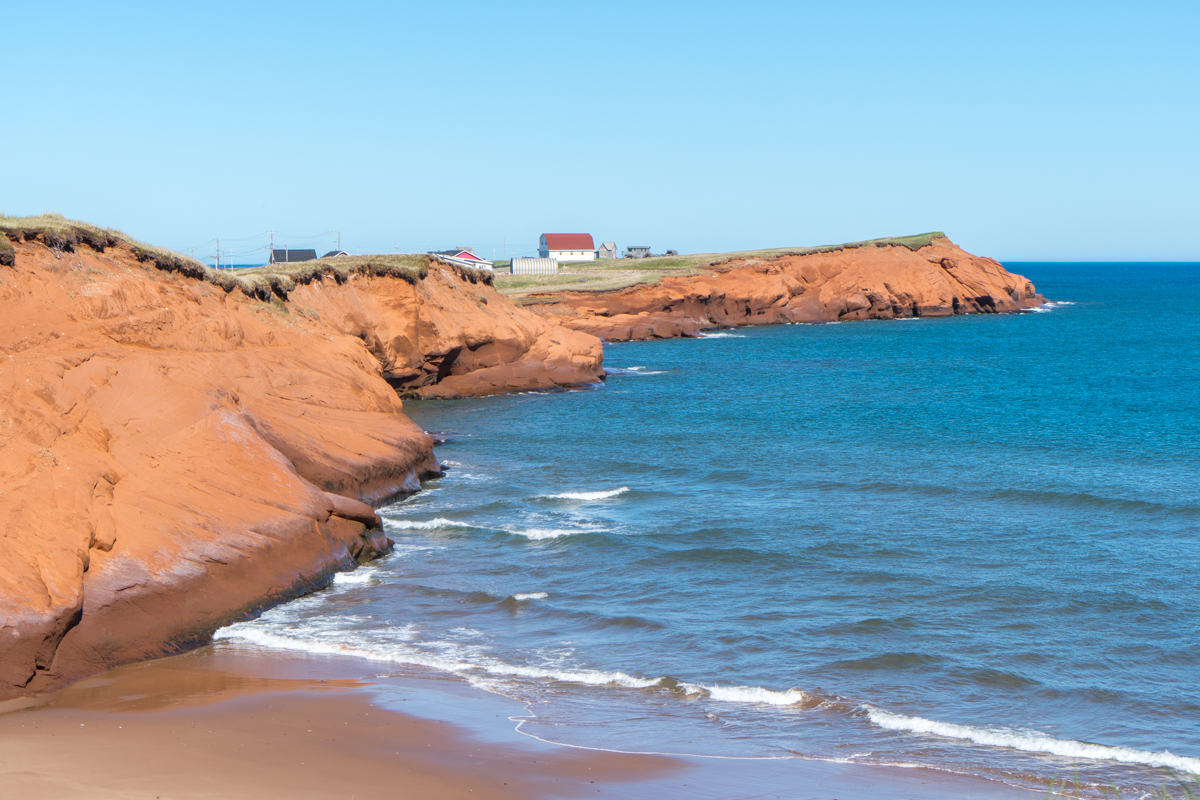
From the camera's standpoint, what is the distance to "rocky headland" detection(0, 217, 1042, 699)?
15078 millimetres

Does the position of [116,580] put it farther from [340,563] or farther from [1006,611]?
[1006,611]

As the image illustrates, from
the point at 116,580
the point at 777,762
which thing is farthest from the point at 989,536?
the point at 116,580

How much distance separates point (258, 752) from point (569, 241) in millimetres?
124654

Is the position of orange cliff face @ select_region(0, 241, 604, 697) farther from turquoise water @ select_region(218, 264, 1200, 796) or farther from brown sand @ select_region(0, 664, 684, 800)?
brown sand @ select_region(0, 664, 684, 800)

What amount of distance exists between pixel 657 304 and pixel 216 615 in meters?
73.2

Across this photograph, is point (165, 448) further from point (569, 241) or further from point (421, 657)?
point (569, 241)

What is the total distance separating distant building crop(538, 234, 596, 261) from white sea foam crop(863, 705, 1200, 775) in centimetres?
11971

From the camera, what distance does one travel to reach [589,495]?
1104 inches

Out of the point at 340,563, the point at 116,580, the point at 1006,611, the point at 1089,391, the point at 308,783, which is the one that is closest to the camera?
the point at 308,783

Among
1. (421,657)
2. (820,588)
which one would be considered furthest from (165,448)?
(820,588)

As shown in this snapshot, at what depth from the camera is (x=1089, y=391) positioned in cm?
4719

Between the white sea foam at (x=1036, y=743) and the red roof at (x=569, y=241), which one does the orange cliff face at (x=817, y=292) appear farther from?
the white sea foam at (x=1036, y=743)

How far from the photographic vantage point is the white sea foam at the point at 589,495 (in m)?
27.7

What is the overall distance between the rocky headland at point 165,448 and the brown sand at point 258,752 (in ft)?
5.30
